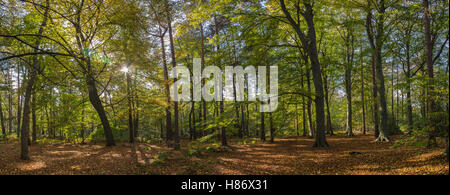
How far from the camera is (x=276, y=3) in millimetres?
9523

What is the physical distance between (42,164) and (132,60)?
6732 millimetres

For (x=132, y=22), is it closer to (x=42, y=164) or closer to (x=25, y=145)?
(x=42, y=164)

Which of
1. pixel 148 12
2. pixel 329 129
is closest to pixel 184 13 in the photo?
Answer: pixel 148 12

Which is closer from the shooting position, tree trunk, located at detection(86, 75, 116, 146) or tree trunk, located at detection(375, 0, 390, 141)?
tree trunk, located at detection(375, 0, 390, 141)
